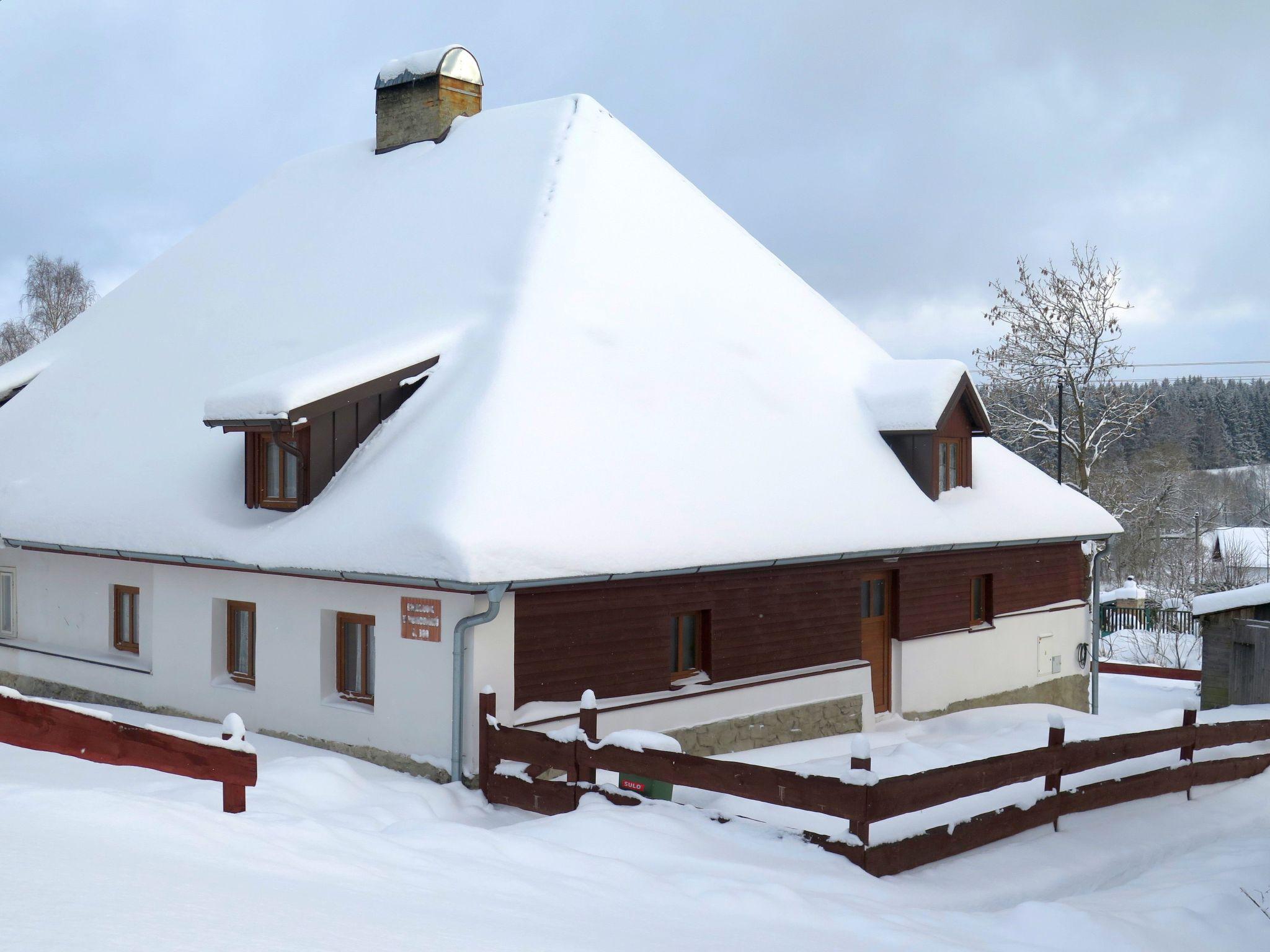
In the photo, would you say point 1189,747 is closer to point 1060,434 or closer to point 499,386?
point 499,386

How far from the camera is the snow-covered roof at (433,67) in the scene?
16.4 metres

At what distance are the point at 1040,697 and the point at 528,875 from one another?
521 inches

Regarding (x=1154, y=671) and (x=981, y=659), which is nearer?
(x=981, y=659)

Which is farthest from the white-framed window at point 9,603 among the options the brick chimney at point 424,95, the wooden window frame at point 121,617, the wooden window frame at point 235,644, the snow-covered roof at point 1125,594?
the snow-covered roof at point 1125,594

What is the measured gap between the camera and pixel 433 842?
669 cm

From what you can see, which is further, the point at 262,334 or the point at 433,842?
the point at 262,334

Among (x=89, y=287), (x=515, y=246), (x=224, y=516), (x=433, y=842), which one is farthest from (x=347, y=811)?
(x=89, y=287)

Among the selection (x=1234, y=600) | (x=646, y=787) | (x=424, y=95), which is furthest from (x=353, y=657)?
(x=1234, y=600)

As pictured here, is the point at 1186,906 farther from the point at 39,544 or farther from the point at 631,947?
the point at 39,544

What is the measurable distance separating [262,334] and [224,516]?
3315mm

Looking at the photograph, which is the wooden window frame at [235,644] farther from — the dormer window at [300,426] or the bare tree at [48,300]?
the bare tree at [48,300]

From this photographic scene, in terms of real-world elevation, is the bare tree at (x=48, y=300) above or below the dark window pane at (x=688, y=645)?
above

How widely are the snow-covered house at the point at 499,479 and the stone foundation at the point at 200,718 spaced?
7cm

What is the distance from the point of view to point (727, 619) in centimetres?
1195
